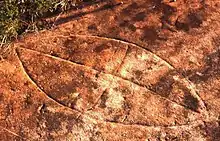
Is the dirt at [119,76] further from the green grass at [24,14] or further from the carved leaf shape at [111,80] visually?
the green grass at [24,14]

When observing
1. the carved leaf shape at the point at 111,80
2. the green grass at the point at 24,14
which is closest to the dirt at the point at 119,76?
the carved leaf shape at the point at 111,80

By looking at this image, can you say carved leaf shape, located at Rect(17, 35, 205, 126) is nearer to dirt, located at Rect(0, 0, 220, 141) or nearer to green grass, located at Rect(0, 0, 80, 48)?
dirt, located at Rect(0, 0, 220, 141)

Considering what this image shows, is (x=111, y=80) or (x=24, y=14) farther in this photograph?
(x=24, y=14)

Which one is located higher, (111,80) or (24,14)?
(24,14)

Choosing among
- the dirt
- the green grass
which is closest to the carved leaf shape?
the dirt

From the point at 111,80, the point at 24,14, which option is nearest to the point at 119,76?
the point at 111,80

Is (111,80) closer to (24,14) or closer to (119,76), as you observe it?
(119,76)
